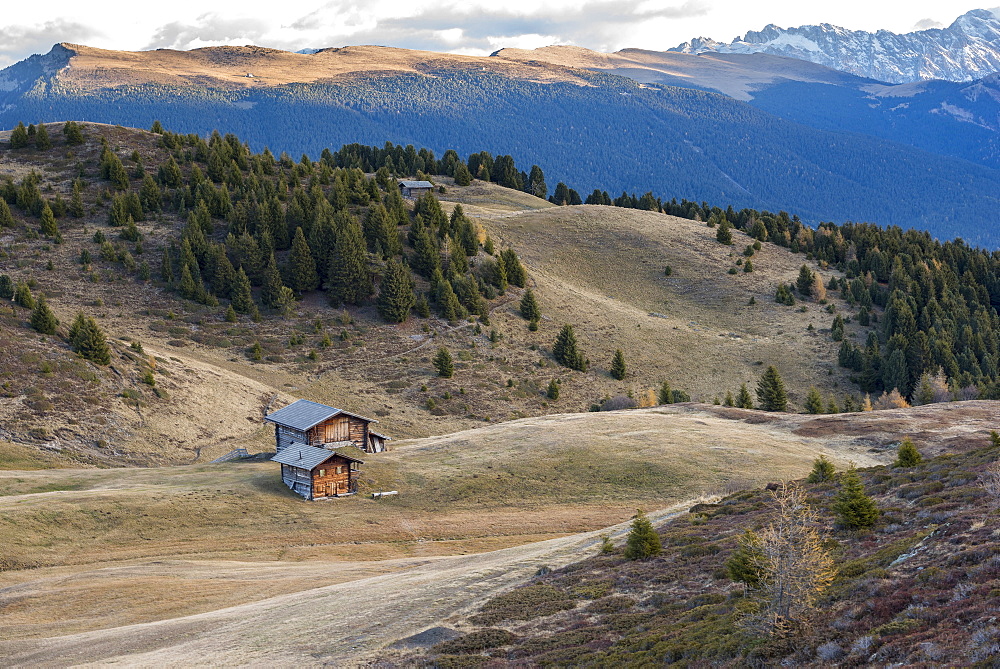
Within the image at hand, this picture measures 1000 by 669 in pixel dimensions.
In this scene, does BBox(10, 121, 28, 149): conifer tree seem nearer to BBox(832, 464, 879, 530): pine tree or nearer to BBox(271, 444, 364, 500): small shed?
BBox(271, 444, 364, 500): small shed

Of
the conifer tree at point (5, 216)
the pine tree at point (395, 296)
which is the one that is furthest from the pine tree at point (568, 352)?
the conifer tree at point (5, 216)

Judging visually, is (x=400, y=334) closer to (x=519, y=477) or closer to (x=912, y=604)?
(x=519, y=477)

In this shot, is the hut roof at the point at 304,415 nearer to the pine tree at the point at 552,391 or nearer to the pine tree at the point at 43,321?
the pine tree at the point at 43,321

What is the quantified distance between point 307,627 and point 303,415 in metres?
40.8

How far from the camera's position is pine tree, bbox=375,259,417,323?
115500 millimetres

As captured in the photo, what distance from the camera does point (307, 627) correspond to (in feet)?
102

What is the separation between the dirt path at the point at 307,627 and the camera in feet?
94.6

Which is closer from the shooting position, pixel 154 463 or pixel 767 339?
pixel 154 463

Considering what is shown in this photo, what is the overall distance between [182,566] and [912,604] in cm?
3627

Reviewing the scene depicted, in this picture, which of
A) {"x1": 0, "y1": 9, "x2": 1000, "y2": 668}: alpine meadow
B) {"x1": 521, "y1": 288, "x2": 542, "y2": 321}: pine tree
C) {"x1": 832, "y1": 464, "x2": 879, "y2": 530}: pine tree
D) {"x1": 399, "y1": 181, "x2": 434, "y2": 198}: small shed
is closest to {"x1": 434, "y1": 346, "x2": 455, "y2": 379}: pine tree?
{"x1": 0, "y1": 9, "x2": 1000, "y2": 668}: alpine meadow

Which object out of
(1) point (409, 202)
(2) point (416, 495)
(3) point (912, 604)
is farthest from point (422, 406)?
(3) point (912, 604)

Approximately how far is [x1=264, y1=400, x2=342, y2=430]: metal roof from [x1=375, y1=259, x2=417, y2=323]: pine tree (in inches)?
1688

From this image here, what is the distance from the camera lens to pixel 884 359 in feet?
391

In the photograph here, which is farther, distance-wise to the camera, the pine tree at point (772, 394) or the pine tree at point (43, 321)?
the pine tree at point (772, 394)
